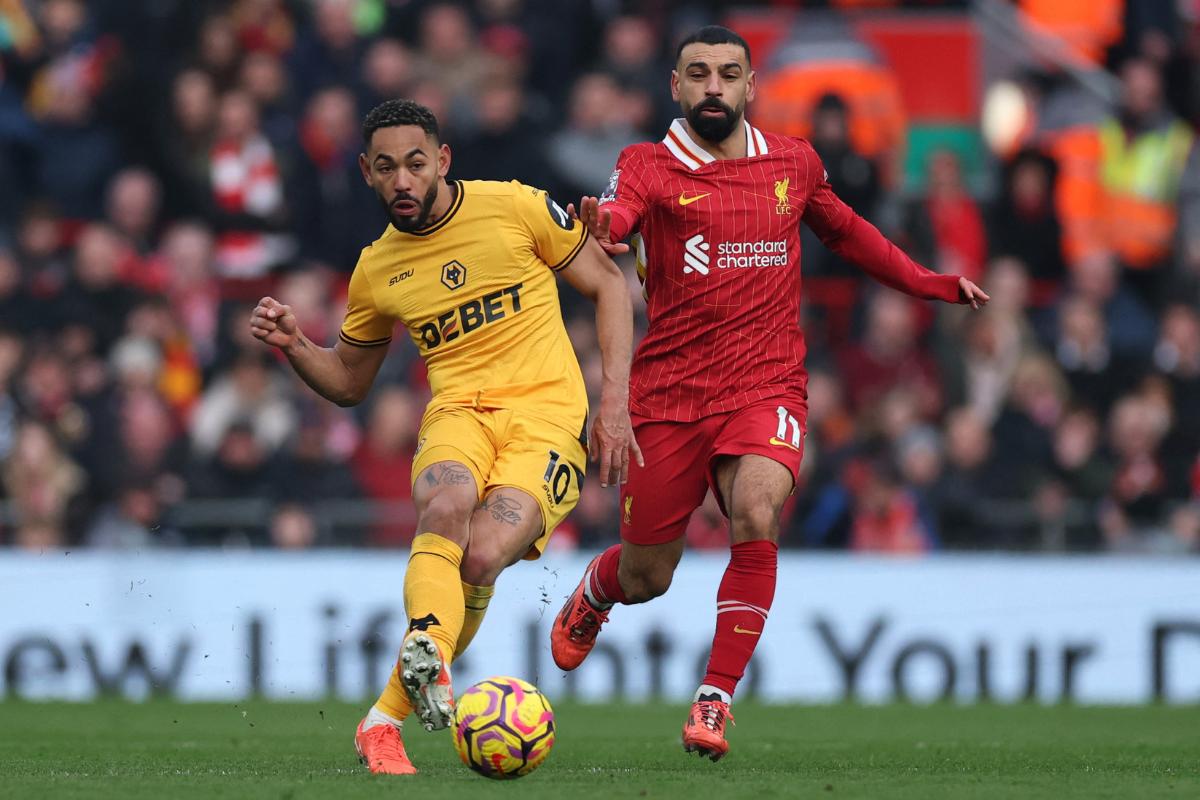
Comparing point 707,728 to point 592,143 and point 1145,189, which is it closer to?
point 592,143

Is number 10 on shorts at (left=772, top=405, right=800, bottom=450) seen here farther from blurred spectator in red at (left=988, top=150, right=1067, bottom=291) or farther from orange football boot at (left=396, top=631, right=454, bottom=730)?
blurred spectator in red at (left=988, top=150, right=1067, bottom=291)

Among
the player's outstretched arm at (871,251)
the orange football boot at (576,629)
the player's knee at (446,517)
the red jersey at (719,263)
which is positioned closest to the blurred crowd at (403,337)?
the orange football boot at (576,629)

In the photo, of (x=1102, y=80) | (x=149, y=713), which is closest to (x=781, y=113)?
(x=1102, y=80)

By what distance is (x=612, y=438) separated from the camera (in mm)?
7961

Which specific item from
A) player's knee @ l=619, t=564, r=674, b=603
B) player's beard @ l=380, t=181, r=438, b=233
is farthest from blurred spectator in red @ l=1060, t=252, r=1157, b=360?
player's beard @ l=380, t=181, r=438, b=233

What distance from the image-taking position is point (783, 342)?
885 cm

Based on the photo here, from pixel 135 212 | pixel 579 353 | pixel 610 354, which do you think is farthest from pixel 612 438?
pixel 135 212

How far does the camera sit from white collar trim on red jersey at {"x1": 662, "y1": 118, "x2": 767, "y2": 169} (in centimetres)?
875

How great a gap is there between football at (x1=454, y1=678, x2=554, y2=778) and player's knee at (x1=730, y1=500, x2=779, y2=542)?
1411mm

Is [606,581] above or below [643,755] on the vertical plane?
above

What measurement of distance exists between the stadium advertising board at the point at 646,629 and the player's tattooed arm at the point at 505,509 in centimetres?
563

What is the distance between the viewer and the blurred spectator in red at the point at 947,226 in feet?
53.2

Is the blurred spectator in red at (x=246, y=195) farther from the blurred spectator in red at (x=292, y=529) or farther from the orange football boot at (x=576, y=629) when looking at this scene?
the orange football boot at (x=576, y=629)

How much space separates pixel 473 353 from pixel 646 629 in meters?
5.98
